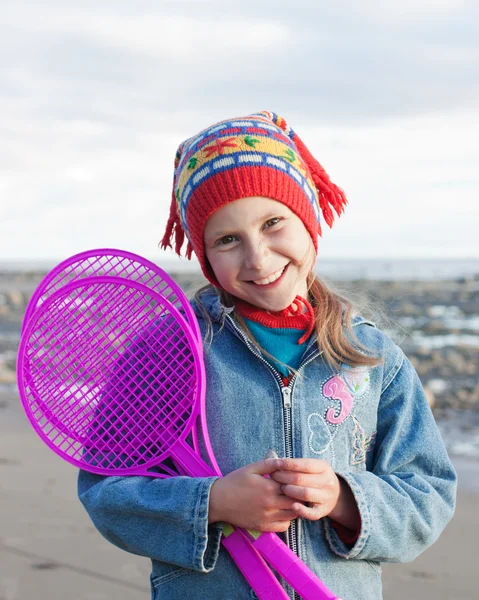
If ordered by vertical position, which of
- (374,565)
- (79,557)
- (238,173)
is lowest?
(79,557)

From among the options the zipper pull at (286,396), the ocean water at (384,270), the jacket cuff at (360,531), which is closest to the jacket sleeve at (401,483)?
the jacket cuff at (360,531)

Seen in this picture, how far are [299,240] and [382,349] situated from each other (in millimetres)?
363

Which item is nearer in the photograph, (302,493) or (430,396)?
(302,493)

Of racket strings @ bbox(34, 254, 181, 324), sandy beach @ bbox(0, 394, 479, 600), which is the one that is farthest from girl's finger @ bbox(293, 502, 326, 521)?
sandy beach @ bbox(0, 394, 479, 600)

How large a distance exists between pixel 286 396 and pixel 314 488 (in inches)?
10.4

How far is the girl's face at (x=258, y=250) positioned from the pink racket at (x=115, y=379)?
0.17 m

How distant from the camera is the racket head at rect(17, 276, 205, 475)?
190 centimetres

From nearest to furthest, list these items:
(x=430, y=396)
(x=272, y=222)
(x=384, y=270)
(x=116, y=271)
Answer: (x=272, y=222)
(x=116, y=271)
(x=430, y=396)
(x=384, y=270)

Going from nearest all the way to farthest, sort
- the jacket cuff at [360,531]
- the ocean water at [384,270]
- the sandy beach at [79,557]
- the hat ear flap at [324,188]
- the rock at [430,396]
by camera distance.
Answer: the jacket cuff at [360,531] → the hat ear flap at [324,188] → the sandy beach at [79,557] → the rock at [430,396] → the ocean water at [384,270]

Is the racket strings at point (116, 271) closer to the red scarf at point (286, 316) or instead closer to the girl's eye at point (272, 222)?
the red scarf at point (286, 316)

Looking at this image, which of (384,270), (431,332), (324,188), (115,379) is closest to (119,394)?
(115,379)

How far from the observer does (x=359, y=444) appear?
6.33 feet

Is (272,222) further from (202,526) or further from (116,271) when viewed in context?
(202,526)

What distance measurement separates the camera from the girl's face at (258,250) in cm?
184
